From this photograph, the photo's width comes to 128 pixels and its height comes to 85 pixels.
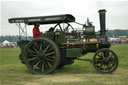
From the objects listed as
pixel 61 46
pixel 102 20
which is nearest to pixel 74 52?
pixel 61 46

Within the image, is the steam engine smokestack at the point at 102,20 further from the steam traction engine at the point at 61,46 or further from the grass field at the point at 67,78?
the grass field at the point at 67,78

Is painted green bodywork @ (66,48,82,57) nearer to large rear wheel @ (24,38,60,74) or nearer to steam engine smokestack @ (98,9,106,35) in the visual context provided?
large rear wheel @ (24,38,60,74)

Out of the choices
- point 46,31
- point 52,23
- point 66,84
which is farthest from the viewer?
point 52,23

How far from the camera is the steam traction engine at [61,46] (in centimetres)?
802

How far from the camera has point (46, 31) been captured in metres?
8.80

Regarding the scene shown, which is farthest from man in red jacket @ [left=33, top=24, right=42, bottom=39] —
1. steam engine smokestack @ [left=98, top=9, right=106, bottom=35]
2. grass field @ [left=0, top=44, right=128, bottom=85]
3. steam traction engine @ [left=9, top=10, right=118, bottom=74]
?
steam engine smokestack @ [left=98, top=9, right=106, bottom=35]

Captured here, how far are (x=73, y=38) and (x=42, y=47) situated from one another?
1.40m

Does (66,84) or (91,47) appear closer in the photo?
(66,84)

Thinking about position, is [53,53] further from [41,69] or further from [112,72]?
[112,72]

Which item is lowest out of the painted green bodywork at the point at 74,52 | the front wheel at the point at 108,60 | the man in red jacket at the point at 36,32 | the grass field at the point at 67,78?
the grass field at the point at 67,78

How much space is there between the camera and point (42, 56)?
8.13 metres

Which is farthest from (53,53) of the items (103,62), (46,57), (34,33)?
(103,62)

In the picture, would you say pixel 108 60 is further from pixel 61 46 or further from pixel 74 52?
pixel 61 46

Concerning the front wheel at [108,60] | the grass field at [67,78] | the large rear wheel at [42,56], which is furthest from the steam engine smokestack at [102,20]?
the large rear wheel at [42,56]
